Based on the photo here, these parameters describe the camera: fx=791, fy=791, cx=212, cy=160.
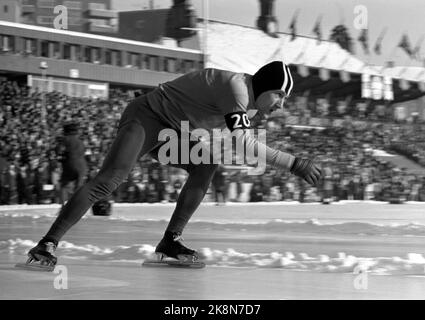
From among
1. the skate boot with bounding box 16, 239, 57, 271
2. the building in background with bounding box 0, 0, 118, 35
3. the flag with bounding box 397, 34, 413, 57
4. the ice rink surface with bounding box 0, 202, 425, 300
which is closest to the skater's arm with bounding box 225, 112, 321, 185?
the ice rink surface with bounding box 0, 202, 425, 300

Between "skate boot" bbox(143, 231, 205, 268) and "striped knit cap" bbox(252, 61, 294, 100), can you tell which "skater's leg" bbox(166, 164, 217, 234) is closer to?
"skate boot" bbox(143, 231, 205, 268)

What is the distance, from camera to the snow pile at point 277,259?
404cm

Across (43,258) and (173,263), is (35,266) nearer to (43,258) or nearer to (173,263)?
(43,258)

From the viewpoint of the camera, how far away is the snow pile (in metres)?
4.04

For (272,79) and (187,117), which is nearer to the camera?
(272,79)

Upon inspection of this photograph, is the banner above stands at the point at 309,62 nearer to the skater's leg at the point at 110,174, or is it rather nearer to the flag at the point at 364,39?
the flag at the point at 364,39

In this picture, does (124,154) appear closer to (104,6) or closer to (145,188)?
(145,188)

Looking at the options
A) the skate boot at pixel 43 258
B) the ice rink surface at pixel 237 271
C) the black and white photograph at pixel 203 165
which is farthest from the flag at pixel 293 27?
the skate boot at pixel 43 258

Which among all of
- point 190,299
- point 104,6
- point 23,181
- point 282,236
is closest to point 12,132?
point 23,181

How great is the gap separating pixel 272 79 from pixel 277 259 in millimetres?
1080

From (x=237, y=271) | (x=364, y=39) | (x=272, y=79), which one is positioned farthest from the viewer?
(x=364, y=39)

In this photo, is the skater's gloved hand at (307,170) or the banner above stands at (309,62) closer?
the skater's gloved hand at (307,170)

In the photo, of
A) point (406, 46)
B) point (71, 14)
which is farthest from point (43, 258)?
point (406, 46)

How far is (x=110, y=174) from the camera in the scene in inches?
153
